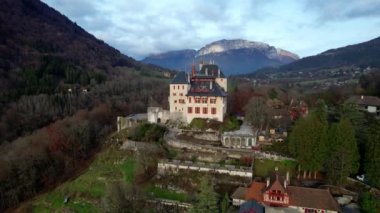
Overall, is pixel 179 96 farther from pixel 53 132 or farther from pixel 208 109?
pixel 53 132

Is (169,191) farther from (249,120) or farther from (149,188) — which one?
(249,120)

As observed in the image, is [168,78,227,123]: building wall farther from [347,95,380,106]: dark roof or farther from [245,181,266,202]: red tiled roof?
[347,95,380,106]: dark roof

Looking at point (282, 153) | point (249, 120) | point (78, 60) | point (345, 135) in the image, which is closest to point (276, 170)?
point (282, 153)

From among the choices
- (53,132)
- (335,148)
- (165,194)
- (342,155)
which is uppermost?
(335,148)

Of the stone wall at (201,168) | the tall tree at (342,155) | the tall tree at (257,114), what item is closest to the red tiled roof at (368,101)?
the tall tree at (257,114)

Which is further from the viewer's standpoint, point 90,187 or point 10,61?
point 10,61

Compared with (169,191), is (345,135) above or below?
above

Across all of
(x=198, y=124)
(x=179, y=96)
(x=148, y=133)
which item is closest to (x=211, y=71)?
(x=179, y=96)
